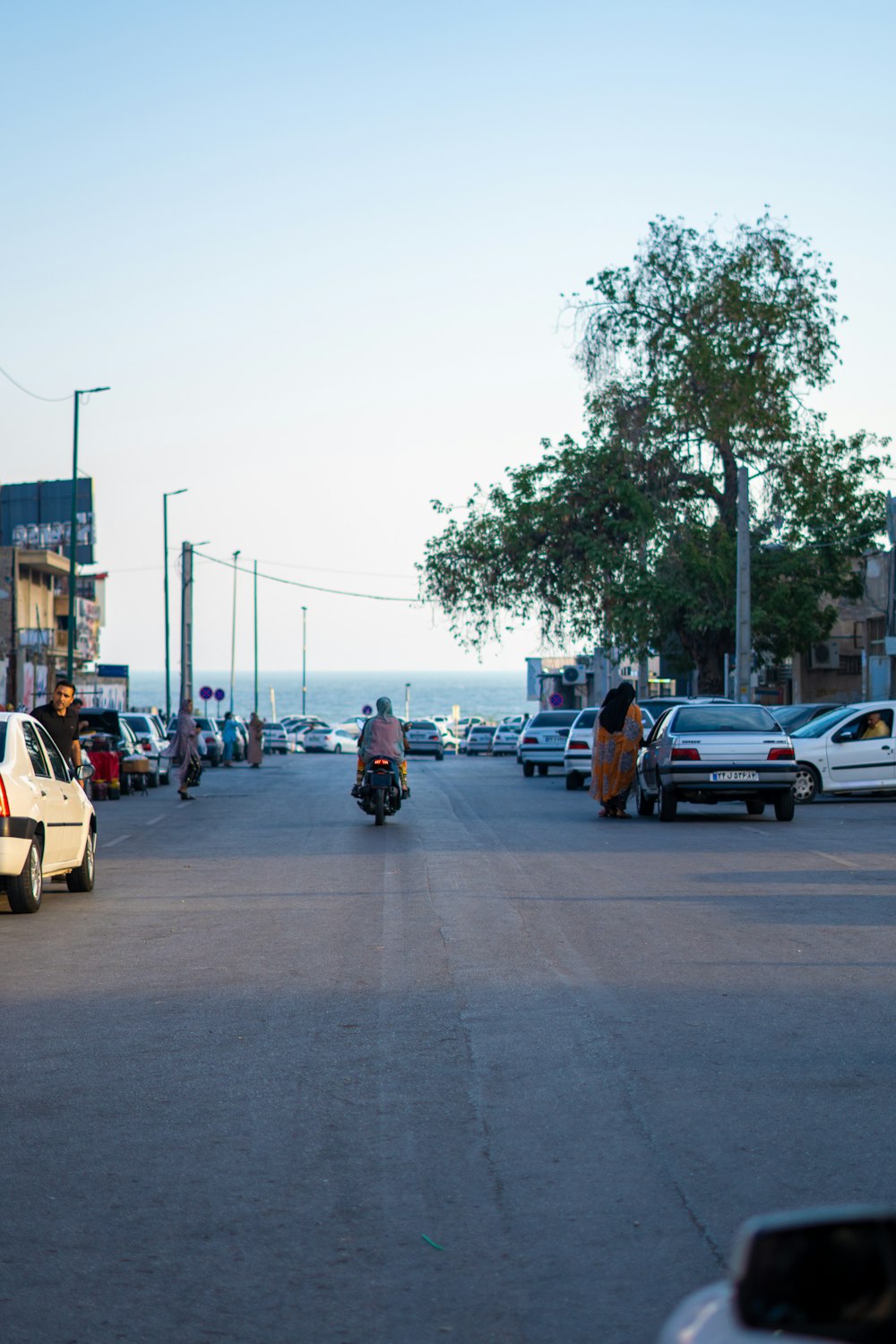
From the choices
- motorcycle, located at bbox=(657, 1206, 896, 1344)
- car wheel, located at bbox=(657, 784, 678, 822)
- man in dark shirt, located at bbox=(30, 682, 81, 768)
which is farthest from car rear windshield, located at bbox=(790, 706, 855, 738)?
motorcycle, located at bbox=(657, 1206, 896, 1344)

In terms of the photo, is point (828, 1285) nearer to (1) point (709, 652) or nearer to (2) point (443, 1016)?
(2) point (443, 1016)

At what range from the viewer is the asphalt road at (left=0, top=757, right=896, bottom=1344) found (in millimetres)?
4473

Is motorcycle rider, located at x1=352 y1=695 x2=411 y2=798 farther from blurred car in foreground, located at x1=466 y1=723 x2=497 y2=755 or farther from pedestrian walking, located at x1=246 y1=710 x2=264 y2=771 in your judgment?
blurred car in foreground, located at x1=466 y1=723 x2=497 y2=755

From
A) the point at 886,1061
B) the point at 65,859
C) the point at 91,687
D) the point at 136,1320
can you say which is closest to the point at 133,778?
the point at 65,859

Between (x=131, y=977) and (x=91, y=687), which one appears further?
(x=91, y=687)

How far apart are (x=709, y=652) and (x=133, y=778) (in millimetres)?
18964

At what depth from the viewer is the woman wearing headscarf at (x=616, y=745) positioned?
24.7 m

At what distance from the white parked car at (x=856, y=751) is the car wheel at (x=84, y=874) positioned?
53.5 ft

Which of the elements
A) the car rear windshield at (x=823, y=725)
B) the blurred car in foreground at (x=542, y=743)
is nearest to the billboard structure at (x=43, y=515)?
the blurred car in foreground at (x=542, y=743)

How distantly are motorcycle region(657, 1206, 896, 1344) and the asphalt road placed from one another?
2593mm

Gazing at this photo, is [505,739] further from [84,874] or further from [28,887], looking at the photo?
[28,887]

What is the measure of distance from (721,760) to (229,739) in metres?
34.8

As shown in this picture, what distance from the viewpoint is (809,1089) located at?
6719 mm

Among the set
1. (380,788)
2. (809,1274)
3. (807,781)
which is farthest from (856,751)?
(809,1274)
